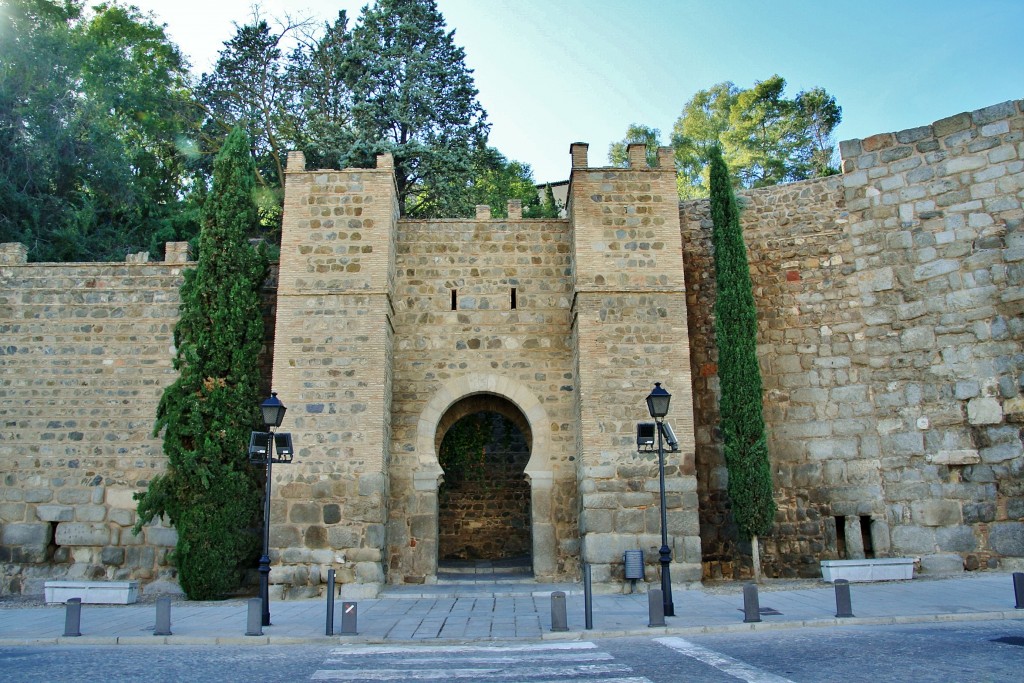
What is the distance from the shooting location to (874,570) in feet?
34.6

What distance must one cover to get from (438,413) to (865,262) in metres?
7.38

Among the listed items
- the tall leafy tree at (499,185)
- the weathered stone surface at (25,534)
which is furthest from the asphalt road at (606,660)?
the tall leafy tree at (499,185)

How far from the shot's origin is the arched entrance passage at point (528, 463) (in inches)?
472

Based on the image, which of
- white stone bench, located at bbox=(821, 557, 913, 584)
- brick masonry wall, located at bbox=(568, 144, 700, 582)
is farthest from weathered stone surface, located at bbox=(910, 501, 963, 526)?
brick masonry wall, located at bbox=(568, 144, 700, 582)

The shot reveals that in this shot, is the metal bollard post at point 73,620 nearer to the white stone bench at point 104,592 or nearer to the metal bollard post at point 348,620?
the metal bollard post at point 348,620

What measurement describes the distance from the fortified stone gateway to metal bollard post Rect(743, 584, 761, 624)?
3.01m

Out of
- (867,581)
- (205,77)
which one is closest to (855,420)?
(867,581)

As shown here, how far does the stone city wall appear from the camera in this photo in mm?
10805

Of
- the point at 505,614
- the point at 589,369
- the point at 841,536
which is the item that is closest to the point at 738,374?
the point at 589,369

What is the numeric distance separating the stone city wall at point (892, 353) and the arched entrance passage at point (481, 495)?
20.1 ft

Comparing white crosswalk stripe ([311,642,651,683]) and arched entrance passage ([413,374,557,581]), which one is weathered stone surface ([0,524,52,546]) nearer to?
arched entrance passage ([413,374,557,581])

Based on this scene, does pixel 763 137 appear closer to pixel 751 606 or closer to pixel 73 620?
pixel 751 606

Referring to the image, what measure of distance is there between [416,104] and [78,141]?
31.7 feet

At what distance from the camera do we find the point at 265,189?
23.1 metres
